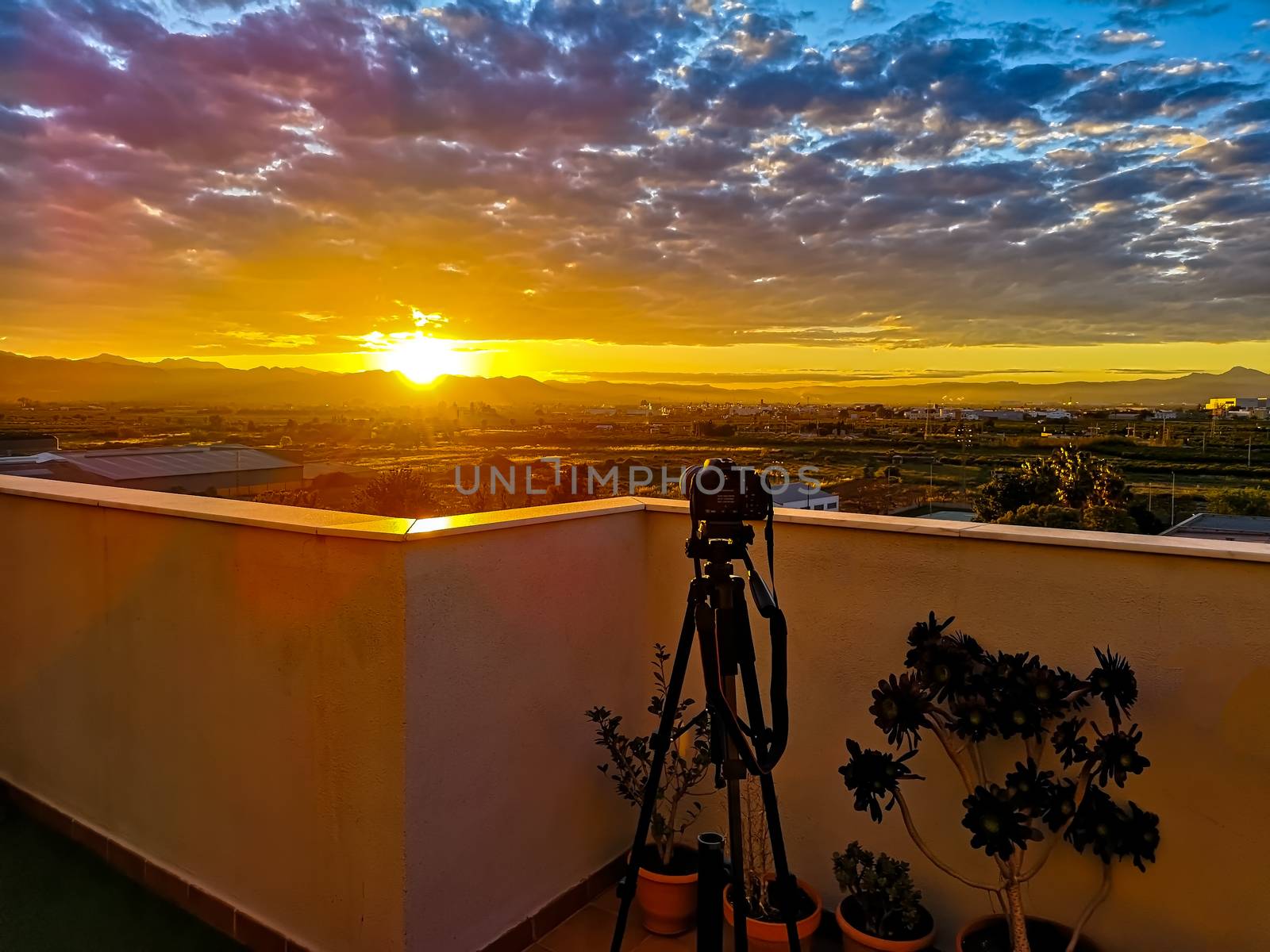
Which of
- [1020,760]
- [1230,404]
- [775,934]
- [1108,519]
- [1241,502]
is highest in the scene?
[1230,404]

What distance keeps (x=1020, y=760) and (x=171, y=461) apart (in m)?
9.50

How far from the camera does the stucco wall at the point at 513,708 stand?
1697mm

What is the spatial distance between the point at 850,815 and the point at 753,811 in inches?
10.9

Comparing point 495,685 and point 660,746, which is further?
point 495,685

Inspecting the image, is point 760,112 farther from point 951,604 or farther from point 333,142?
point 951,604

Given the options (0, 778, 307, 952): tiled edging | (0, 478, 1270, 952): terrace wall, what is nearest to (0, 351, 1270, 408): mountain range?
(0, 778, 307, 952): tiled edging

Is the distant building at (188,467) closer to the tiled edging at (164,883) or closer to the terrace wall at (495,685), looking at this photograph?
the tiled edging at (164,883)

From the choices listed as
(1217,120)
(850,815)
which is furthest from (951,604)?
(1217,120)

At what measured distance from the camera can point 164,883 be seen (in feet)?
6.99

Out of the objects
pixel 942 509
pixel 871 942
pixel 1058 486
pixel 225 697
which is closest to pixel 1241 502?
pixel 1058 486

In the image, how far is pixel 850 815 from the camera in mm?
2059

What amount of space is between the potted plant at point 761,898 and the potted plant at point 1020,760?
0.37m

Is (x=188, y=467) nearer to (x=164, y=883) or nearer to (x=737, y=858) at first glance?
(x=164, y=883)

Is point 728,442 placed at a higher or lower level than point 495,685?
lower
